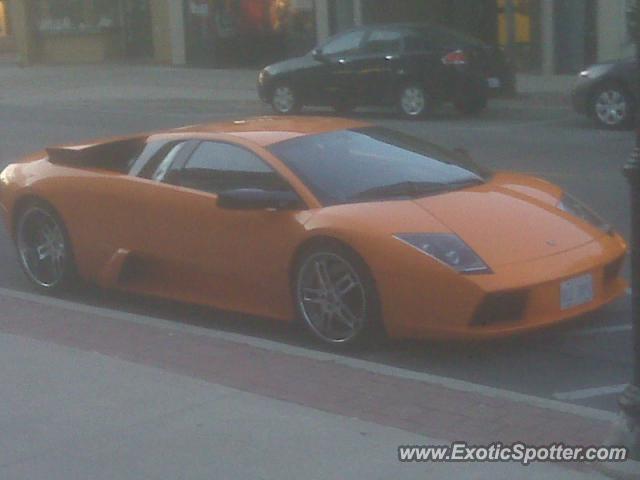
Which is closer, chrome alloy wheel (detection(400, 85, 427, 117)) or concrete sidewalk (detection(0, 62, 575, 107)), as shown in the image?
chrome alloy wheel (detection(400, 85, 427, 117))

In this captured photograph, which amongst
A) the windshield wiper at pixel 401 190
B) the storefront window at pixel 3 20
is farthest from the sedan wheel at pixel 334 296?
the storefront window at pixel 3 20

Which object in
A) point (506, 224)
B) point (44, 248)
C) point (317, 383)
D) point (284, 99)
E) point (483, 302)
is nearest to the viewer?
point (317, 383)

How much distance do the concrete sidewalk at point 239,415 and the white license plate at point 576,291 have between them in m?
0.99

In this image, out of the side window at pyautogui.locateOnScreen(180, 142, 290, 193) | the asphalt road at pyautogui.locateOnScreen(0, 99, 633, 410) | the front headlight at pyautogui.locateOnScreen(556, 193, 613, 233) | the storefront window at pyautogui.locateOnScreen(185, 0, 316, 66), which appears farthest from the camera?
the storefront window at pyautogui.locateOnScreen(185, 0, 316, 66)

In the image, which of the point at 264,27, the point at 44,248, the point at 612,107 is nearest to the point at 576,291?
the point at 44,248

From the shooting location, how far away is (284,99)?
2359cm

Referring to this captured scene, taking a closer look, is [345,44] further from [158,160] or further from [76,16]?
[76,16]

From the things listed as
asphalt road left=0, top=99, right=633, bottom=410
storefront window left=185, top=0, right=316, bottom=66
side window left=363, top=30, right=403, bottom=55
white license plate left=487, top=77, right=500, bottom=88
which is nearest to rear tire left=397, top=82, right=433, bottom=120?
asphalt road left=0, top=99, right=633, bottom=410

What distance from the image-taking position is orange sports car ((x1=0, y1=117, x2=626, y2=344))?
7.31 metres

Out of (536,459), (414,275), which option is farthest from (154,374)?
(536,459)

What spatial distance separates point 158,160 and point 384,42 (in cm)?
1380

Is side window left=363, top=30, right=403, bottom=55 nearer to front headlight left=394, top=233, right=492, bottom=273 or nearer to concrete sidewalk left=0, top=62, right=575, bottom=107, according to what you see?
concrete sidewalk left=0, top=62, right=575, bottom=107

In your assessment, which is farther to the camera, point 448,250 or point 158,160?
point 158,160

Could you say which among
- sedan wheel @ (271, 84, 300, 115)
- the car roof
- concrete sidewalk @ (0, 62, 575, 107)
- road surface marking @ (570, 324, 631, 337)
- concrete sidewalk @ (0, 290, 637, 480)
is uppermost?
the car roof
